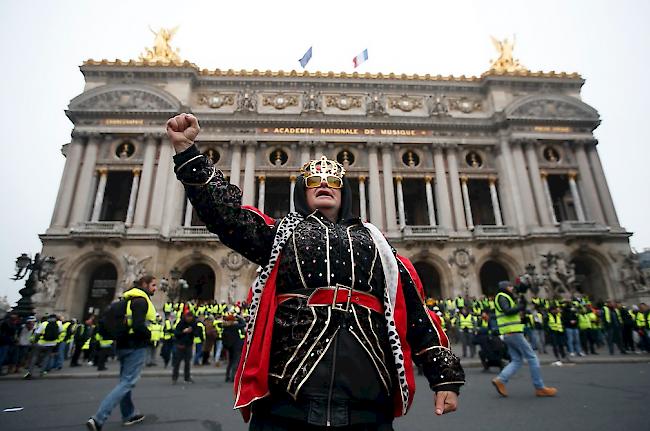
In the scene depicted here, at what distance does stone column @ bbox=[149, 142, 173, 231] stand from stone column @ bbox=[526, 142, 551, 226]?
81.6 feet

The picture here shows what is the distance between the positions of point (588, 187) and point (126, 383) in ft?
102

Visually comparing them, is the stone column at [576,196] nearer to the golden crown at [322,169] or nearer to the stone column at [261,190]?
the stone column at [261,190]

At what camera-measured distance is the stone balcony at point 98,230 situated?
73.8ft

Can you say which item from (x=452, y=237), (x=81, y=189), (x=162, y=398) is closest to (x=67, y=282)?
(x=81, y=189)

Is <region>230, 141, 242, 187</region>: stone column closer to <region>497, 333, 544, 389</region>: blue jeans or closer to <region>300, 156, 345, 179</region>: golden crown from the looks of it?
<region>497, 333, 544, 389</region>: blue jeans

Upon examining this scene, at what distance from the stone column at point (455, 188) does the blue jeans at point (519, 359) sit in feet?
63.2

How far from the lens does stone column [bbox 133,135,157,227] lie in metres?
23.9

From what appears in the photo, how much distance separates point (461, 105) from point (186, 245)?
76.1 feet

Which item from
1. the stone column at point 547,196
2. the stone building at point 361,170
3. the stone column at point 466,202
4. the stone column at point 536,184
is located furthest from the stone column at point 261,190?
the stone column at point 547,196

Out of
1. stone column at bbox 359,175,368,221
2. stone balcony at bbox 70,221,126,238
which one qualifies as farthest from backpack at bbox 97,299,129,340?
stone column at bbox 359,175,368,221

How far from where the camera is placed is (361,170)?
88.2 ft

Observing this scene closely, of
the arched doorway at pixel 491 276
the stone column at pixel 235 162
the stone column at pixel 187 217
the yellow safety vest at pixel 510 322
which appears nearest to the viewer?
the yellow safety vest at pixel 510 322

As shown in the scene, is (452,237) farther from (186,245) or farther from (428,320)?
(428,320)

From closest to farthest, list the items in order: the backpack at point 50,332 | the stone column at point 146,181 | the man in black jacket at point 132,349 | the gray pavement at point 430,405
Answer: the gray pavement at point 430,405
the man in black jacket at point 132,349
the backpack at point 50,332
the stone column at point 146,181
